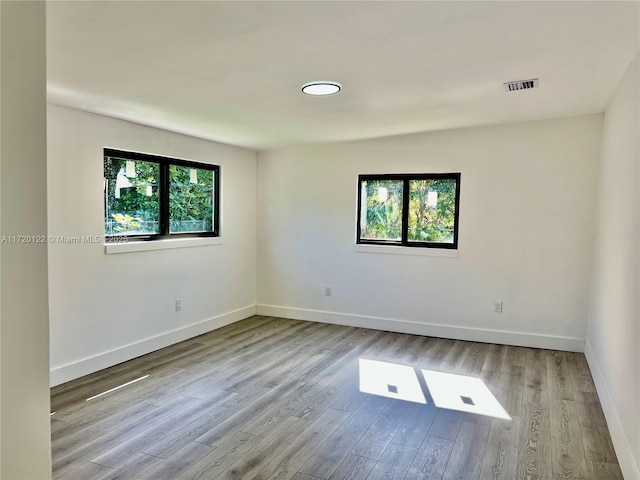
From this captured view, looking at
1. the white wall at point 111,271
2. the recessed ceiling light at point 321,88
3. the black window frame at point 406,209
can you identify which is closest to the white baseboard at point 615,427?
the black window frame at point 406,209

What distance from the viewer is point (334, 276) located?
5.30 m

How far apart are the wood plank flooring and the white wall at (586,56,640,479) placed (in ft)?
0.67

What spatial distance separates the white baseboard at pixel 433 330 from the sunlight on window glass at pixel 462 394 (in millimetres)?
1097

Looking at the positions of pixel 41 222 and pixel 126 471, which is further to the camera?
pixel 126 471

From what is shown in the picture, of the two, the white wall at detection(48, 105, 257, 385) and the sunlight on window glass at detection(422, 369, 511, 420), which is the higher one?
the white wall at detection(48, 105, 257, 385)

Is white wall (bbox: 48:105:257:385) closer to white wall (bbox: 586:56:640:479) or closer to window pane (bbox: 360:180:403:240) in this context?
window pane (bbox: 360:180:403:240)

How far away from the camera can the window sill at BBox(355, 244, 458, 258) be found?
15.3 ft

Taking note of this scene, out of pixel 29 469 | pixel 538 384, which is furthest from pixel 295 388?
pixel 29 469

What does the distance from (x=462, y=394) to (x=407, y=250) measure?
76.2 inches

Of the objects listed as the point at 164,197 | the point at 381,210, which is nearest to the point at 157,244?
the point at 164,197

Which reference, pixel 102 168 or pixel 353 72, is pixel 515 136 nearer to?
pixel 353 72

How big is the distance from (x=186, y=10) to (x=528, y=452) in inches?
115

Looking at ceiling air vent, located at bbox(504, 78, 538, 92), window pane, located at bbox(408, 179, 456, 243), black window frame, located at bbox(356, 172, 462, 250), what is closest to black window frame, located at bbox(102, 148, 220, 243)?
black window frame, located at bbox(356, 172, 462, 250)

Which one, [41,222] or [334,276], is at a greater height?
[41,222]
